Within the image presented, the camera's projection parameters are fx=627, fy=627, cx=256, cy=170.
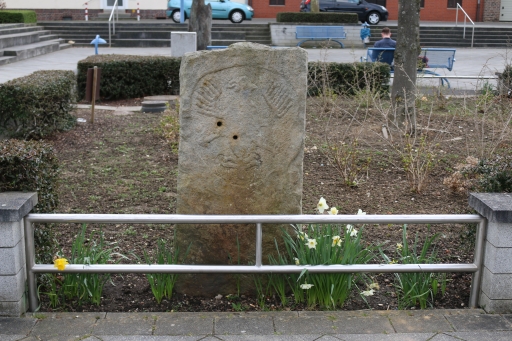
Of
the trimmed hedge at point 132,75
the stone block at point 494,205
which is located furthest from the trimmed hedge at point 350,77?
the stone block at point 494,205

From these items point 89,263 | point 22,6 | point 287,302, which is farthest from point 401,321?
point 22,6

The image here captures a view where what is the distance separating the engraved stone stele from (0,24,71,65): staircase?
51.7ft

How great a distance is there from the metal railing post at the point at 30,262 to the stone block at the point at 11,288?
0.08 metres

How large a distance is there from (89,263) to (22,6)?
31.5 m

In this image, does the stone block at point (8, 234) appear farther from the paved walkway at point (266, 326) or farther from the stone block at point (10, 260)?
the paved walkway at point (266, 326)

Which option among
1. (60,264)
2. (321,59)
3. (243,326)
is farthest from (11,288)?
(321,59)

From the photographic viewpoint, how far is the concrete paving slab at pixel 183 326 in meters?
3.47

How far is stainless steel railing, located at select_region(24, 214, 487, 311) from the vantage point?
141 inches

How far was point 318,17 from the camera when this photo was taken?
26.7 metres

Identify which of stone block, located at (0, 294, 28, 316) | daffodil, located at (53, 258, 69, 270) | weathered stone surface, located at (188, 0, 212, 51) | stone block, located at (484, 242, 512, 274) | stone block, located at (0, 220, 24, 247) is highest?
weathered stone surface, located at (188, 0, 212, 51)

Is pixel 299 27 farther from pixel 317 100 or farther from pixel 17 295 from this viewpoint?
pixel 17 295

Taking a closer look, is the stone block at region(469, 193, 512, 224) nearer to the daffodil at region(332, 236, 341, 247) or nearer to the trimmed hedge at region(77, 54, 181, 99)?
the daffodil at region(332, 236, 341, 247)

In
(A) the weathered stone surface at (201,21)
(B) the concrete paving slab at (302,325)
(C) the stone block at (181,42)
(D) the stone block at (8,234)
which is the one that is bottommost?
(B) the concrete paving slab at (302,325)

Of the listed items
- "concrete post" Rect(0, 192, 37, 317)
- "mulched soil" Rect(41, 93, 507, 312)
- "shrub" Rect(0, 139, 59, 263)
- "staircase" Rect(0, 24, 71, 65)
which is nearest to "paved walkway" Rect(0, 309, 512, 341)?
"concrete post" Rect(0, 192, 37, 317)
